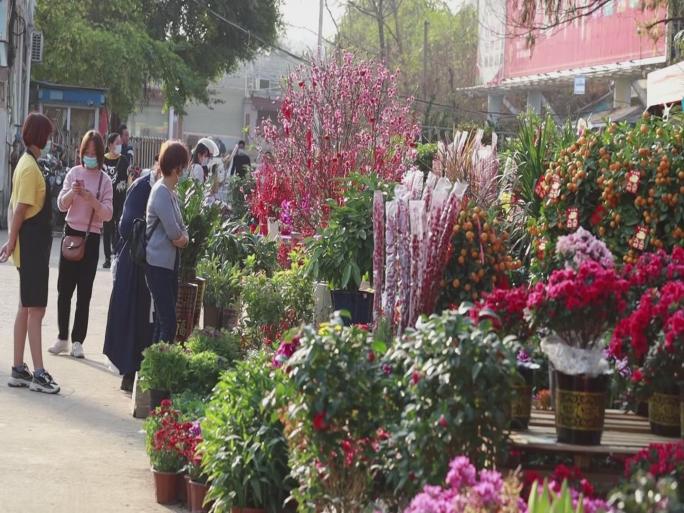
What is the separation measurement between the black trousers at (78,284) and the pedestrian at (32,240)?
180cm

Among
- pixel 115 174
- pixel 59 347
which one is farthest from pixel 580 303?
pixel 115 174

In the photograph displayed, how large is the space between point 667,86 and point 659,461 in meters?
9.69

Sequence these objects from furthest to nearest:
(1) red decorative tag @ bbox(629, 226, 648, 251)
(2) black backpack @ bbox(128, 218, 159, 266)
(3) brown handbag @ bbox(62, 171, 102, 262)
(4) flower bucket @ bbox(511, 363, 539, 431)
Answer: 1. (3) brown handbag @ bbox(62, 171, 102, 262)
2. (2) black backpack @ bbox(128, 218, 159, 266)
3. (1) red decorative tag @ bbox(629, 226, 648, 251)
4. (4) flower bucket @ bbox(511, 363, 539, 431)

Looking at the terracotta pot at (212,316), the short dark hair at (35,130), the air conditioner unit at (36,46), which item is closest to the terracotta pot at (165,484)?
the short dark hair at (35,130)

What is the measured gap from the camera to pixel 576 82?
33531mm

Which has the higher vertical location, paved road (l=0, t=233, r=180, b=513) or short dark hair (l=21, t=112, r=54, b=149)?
short dark hair (l=21, t=112, r=54, b=149)

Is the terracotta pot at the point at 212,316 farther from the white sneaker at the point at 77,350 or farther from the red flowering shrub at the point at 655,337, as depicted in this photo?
the red flowering shrub at the point at 655,337

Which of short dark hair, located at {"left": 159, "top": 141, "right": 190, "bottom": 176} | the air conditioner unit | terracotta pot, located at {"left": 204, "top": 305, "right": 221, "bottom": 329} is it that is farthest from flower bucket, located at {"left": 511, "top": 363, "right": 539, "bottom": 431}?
the air conditioner unit

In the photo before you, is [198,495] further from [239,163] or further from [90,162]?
[239,163]

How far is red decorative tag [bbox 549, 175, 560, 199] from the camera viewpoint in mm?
7730

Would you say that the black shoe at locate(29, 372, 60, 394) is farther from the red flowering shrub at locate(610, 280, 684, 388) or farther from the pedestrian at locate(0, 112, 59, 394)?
the red flowering shrub at locate(610, 280, 684, 388)

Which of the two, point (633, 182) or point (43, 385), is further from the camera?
point (43, 385)

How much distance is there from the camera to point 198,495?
22.0 ft

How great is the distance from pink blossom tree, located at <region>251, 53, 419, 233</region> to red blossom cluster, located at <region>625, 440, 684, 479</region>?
7.44 metres
